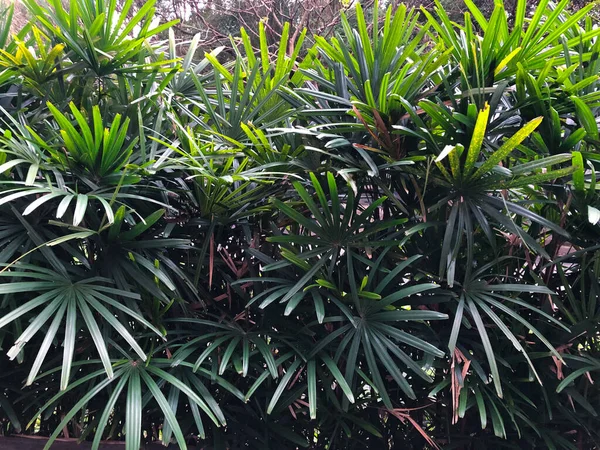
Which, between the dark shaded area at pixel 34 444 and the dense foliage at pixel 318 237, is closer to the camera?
the dense foliage at pixel 318 237

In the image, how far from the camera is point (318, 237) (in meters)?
1.40

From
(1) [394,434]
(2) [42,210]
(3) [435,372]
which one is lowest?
(1) [394,434]

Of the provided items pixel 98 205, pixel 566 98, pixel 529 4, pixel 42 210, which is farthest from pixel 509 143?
pixel 529 4

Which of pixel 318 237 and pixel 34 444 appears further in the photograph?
pixel 34 444

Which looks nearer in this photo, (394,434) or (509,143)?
(509,143)

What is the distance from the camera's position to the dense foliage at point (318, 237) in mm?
1278

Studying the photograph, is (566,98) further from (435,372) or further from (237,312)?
(237,312)

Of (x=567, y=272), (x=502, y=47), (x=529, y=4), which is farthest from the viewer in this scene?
(x=529, y=4)

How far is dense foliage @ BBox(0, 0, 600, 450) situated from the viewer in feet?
4.19

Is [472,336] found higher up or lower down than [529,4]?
lower down

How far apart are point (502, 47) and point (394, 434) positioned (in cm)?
118

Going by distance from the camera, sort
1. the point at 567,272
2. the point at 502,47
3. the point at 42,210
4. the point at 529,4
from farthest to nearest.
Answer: the point at 529,4 < the point at 567,272 < the point at 42,210 < the point at 502,47

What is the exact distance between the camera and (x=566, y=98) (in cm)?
131

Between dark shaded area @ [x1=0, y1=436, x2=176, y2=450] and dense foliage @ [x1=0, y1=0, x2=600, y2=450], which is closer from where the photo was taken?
dense foliage @ [x1=0, y1=0, x2=600, y2=450]
